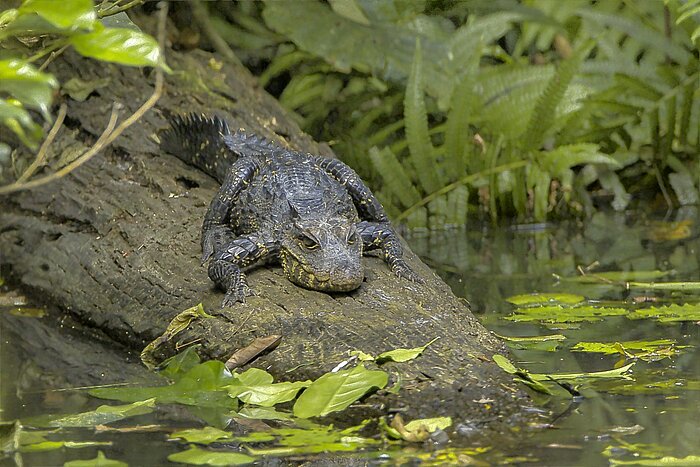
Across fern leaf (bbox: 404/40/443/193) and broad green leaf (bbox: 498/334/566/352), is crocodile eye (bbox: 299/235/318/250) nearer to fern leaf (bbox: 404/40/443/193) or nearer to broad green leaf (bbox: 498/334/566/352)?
broad green leaf (bbox: 498/334/566/352)

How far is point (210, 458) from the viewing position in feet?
10.3

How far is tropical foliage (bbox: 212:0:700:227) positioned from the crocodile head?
3.10 metres

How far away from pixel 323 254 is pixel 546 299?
4.84ft

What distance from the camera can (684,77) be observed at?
8.49 metres

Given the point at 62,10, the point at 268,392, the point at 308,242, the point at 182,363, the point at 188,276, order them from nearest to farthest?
the point at 62,10 < the point at 268,392 < the point at 182,363 < the point at 308,242 < the point at 188,276

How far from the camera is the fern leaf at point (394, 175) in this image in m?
8.01

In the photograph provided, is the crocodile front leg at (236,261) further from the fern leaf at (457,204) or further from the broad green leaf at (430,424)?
the fern leaf at (457,204)

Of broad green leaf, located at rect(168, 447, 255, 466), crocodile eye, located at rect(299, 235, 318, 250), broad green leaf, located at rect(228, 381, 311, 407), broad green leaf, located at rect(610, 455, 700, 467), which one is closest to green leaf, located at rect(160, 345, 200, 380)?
broad green leaf, located at rect(228, 381, 311, 407)

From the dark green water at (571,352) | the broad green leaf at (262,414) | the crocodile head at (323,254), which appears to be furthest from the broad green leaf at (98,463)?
the crocodile head at (323,254)

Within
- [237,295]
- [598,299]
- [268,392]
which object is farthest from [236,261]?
[598,299]

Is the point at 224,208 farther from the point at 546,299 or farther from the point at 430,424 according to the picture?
the point at 430,424

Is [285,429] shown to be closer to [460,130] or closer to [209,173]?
[209,173]

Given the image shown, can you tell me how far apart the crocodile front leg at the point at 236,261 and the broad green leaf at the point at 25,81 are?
2317 millimetres

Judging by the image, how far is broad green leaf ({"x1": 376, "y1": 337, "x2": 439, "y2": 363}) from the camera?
3.82 metres
